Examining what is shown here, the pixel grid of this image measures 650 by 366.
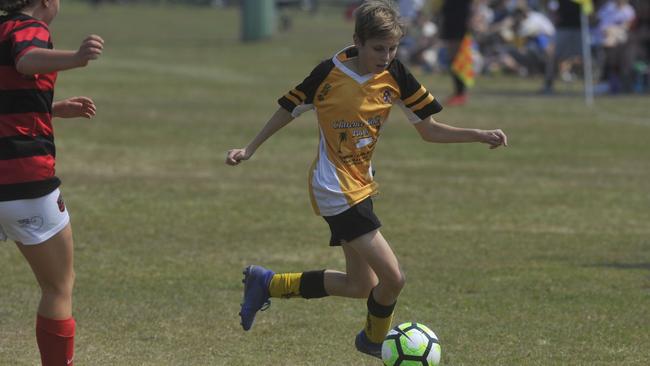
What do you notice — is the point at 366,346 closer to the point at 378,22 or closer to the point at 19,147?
the point at 378,22

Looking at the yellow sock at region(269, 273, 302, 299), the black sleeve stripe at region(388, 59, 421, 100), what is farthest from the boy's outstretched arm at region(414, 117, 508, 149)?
the yellow sock at region(269, 273, 302, 299)

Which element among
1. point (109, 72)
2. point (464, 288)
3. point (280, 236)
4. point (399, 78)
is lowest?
point (109, 72)

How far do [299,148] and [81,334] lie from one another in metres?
9.16

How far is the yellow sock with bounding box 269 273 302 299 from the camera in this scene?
6.68 m

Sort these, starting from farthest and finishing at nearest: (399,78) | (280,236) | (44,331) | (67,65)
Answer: (280,236) < (399,78) < (44,331) < (67,65)

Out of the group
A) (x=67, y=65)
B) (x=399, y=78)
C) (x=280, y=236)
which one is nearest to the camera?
(x=67, y=65)

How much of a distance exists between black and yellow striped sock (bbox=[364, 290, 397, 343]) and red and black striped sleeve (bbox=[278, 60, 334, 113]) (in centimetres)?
108

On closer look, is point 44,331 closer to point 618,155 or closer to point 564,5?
point 618,155

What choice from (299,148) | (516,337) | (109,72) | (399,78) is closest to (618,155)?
(299,148)

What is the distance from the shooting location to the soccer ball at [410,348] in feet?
19.3

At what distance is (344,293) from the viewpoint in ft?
21.1

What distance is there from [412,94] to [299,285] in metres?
1.32

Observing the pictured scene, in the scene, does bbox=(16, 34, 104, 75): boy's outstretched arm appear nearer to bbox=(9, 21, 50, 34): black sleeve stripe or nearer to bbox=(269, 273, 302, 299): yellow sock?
bbox=(9, 21, 50, 34): black sleeve stripe

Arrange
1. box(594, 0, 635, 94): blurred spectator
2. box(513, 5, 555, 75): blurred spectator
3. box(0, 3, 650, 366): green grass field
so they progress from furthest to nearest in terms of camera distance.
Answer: box(513, 5, 555, 75): blurred spectator, box(594, 0, 635, 94): blurred spectator, box(0, 3, 650, 366): green grass field
